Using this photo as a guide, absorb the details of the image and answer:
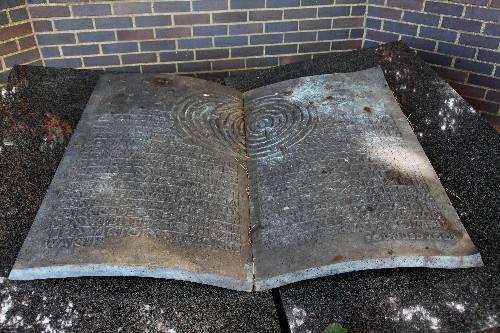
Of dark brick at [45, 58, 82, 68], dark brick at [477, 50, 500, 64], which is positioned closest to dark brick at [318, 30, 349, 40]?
dark brick at [477, 50, 500, 64]

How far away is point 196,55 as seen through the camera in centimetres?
345

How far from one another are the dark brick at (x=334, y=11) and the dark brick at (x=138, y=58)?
1.22 meters

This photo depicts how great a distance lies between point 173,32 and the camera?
3.33 metres

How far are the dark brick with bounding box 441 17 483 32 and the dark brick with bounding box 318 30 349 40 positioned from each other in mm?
671

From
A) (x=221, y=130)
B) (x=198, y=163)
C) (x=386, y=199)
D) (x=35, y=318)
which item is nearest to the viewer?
(x=35, y=318)

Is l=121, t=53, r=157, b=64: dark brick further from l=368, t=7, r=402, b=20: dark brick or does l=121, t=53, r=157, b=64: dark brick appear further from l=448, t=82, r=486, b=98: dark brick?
l=448, t=82, r=486, b=98: dark brick

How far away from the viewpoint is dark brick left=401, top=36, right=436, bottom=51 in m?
3.31

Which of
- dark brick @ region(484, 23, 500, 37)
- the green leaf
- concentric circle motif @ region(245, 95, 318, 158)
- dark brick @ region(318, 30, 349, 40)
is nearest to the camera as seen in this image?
the green leaf

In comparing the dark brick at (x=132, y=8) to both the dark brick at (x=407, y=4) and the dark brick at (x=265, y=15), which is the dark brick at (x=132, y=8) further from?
the dark brick at (x=407, y=4)

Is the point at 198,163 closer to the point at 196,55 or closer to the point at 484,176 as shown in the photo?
the point at 484,176

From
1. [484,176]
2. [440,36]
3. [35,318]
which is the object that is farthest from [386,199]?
[440,36]

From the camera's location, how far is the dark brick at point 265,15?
334cm

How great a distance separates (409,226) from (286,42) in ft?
6.75

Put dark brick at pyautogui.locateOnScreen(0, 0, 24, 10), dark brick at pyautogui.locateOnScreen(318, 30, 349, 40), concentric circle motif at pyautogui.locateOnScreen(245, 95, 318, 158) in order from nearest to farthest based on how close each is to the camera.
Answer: concentric circle motif at pyautogui.locateOnScreen(245, 95, 318, 158) < dark brick at pyautogui.locateOnScreen(0, 0, 24, 10) < dark brick at pyautogui.locateOnScreen(318, 30, 349, 40)
